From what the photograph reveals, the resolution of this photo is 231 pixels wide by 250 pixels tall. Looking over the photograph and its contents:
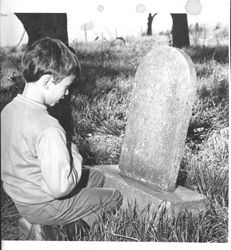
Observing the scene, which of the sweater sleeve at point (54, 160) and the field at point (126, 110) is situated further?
the field at point (126, 110)

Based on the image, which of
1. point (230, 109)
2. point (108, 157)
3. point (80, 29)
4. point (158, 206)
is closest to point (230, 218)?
point (158, 206)

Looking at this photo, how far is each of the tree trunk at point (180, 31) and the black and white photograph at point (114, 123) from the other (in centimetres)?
1

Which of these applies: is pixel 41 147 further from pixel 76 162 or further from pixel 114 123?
pixel 114 123

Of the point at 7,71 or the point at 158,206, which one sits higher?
the point at 7,71

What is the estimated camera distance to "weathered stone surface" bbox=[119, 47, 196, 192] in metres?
3.13

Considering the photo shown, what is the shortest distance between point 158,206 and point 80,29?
52.9 inches

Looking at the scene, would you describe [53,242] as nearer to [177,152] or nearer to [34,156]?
[34,156]

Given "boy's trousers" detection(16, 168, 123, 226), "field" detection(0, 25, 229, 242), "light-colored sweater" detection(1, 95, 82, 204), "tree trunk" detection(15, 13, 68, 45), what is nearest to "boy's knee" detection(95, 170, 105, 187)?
"boy's trousers" detection(16, 168, 123, 226)

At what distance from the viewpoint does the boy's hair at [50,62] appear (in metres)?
3.02

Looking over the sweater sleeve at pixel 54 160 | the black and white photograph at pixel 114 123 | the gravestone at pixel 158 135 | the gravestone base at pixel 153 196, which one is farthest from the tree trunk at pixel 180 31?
the sweater sleeve at pixel 54 160

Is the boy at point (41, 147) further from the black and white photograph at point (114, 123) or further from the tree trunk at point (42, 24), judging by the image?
the tree trunk at point (42, 24)

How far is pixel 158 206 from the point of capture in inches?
125

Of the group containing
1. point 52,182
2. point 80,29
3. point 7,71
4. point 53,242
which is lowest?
point 53,242

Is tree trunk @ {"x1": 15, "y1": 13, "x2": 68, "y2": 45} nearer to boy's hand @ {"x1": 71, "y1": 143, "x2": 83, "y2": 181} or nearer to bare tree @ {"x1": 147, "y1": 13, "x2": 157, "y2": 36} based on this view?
bare tree @ {"x1": 147, "y1": 13, "x2": 157, "y2": 36}
